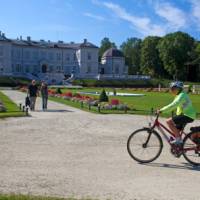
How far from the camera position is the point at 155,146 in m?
9.27

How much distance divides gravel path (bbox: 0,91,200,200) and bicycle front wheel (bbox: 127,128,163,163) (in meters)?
0.19

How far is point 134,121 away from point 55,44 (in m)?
98.3

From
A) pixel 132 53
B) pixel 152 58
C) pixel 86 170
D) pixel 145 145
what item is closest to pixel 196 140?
pixel 145 145

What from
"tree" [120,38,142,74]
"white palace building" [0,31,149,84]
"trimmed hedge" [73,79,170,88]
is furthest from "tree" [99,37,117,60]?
"trimmed hedge" [73,79,170,88]

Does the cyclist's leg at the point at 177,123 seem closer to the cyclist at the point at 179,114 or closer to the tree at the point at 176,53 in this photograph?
the cyclist at the point at 179,114

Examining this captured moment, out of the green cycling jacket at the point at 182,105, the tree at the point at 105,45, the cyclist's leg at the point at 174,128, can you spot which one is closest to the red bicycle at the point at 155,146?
the cyclist's leg at the point at 174,128

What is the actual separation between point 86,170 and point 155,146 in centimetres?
174

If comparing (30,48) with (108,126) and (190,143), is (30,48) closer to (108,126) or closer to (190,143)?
(108,126)

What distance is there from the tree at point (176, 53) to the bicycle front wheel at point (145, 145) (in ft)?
278

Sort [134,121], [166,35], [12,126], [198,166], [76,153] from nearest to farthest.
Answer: [198,166], [76,153], [12,126], [134,121], [166,35]

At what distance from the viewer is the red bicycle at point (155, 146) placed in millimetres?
9000

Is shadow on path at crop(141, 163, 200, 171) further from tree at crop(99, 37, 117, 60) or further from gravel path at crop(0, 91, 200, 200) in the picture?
tree at crop(99, 37, 117, 60)

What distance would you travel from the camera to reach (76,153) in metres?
10.1

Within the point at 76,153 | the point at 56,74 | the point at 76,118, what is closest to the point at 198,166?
the point at 76,153
